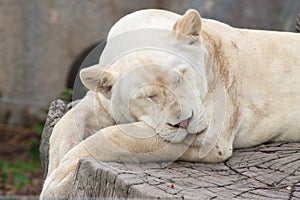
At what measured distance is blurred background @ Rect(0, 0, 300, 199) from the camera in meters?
8.35

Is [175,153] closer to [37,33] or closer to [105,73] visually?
[105,73]

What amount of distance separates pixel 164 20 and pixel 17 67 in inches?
205

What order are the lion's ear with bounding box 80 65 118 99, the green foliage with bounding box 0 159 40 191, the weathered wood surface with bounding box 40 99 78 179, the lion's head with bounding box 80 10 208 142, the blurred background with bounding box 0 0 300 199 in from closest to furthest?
the lion's head with bounding box 80 10 208 142, the lion's ear with bounding box 80 65 118 99, the weathered wood surface with bounding box 40 99 78 179, the green foliage with bounding box 0 159 40 191, the blurred background with bounding box 0 0 300 199

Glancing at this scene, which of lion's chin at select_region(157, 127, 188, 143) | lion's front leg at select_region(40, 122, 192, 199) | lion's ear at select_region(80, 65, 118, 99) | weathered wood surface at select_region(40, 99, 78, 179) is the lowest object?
weathered wood surface at select_region(40, 99, 78, 179)

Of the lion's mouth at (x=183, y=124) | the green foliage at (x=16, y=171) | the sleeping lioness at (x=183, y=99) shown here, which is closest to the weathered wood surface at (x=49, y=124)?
the sleeping lioness at (x=183, y=99)

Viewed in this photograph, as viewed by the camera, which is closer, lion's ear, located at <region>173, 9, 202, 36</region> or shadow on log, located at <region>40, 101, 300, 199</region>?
shadow on log, located at <region>40, 101, 300, 199</region>

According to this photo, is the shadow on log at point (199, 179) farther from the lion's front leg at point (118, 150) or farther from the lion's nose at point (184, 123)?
the lion's nose at point (184, 123)

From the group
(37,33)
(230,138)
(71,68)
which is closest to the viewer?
(230,138)

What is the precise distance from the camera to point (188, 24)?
3295 mm

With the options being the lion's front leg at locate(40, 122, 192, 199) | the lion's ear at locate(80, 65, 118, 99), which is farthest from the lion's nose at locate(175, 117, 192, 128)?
the lion's ear at locate(80, 65, 118, 99)

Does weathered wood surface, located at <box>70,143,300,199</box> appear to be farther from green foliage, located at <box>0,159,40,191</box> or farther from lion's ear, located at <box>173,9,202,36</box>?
green foliage, located at <box>0,159,40,191</box>

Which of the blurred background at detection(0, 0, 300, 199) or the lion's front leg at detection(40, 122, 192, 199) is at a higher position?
the lion's front leg at detection(40, 122, 192, 199)

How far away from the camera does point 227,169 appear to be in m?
3.26

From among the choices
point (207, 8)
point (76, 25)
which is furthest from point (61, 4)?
point (207, 8)
